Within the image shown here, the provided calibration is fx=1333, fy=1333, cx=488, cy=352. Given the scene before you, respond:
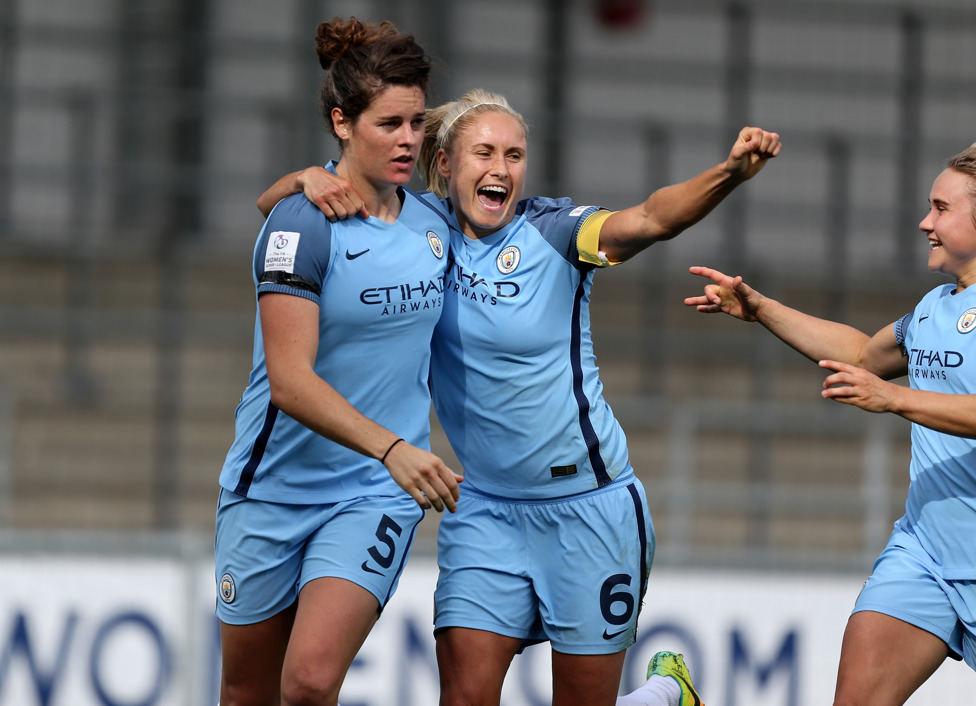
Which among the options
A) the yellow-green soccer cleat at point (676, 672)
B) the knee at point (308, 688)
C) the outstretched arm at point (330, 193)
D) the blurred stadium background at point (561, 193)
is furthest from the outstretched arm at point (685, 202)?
the blurred stadium background at point (561, 193)

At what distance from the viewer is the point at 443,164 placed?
4.22 m

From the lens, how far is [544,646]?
656 cm

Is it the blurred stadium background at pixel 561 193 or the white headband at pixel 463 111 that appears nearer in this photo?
the white headband at pixel 463 111

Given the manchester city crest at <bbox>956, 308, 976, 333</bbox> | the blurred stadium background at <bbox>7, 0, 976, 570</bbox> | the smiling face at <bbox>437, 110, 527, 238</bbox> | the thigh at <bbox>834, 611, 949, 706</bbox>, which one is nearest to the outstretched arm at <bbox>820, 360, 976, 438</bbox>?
the manchester city crest at <bbox>956, 308, 976, 333</bbox>

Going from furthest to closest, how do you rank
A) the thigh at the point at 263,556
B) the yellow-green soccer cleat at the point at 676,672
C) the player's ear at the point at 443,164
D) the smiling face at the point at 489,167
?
1. the yellow-green soccer cleat at the point at 676,672
2. the player's ear at the point at 443,164
3. the smiling face at the point at 489,167
4. the thigh at the point at 263,556

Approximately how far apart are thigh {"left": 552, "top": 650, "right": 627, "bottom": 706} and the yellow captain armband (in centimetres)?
122

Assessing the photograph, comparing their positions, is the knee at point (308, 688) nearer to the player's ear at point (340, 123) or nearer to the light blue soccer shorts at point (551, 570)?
the light blue soccer shorts at point (551, 570)

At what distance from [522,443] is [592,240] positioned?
0.65 meters

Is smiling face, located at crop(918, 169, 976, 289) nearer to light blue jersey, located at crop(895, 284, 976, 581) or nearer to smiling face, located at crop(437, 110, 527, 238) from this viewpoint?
light blue jersey, located at crop(895, 284, 976, 581)

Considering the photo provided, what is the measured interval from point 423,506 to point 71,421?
6389mm

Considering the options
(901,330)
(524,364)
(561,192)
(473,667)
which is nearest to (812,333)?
(901,330)

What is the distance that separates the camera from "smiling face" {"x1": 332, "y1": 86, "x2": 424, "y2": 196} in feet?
12.5

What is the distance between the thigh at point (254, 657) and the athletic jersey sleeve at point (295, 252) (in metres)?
0.99

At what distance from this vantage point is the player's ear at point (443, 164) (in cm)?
420
